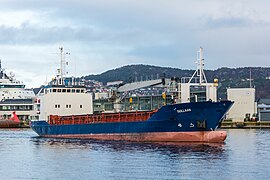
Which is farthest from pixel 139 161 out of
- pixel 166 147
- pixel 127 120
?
pixel 127 120

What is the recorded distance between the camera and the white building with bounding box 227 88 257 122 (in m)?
73.0

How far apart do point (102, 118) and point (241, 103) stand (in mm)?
33333

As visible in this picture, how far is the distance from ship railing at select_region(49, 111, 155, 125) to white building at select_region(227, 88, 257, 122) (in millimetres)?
30806

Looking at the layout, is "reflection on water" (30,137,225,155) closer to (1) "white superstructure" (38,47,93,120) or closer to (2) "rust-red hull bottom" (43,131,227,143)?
(2) "rust-red hull bottom" (43,131,227,143)

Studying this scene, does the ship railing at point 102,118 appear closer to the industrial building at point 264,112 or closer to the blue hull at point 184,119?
the blue hull at point 184,119

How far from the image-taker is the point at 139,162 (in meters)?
27.3

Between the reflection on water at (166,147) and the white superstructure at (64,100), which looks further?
the white superstructure at (64,100)

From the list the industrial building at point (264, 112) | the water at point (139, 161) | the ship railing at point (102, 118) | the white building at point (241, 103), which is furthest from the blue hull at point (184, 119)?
the industrial building at point (264, 112)

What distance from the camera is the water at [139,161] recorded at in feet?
77.7

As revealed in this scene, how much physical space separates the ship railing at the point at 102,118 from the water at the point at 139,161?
3.85 metres

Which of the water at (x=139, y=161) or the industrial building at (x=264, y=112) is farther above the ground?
the industrial building at (x=264, y=112)

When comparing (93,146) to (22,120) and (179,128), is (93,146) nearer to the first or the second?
(179,128)

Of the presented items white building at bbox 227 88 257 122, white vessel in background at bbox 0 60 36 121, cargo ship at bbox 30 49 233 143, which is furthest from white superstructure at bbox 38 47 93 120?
white vessel in background at bbox 0 60 36 121

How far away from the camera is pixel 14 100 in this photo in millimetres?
86188
